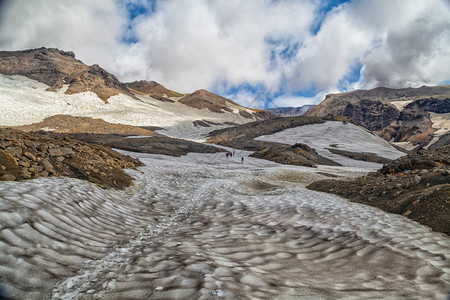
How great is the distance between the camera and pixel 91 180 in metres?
7.86

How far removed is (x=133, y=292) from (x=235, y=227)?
3.46 meters

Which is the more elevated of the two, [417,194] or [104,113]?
[104,113]

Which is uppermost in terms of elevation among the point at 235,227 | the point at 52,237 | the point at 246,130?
the point at 246,130

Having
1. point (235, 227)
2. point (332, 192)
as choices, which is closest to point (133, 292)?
point (235, 227)

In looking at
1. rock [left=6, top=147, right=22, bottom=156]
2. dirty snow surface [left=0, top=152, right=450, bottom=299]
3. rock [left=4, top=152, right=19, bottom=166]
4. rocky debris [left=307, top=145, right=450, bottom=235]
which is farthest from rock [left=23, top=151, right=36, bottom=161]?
rocky debris [left=307, top=145, right=450, bottom=235]

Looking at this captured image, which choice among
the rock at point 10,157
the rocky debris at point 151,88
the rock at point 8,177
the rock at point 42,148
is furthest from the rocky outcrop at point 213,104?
the rock at point 8,177

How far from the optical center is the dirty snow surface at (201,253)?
238 cm

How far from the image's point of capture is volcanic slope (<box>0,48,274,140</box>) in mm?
69875

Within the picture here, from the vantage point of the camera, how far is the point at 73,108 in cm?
7794

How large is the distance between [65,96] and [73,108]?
402 inches

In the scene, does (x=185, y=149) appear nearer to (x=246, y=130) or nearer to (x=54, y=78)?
(x=246, y=130)

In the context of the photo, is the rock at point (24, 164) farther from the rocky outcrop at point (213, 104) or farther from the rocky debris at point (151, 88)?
the rocky debris at point (151, 88)

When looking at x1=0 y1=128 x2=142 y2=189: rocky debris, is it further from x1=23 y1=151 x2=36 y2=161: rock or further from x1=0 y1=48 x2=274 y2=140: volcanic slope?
x1=0 y1=48 x2=274 y2=140: volcanic slope

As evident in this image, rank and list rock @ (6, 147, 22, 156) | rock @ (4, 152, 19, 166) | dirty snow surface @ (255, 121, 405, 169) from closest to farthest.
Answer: rock @ (4, 152, 19, 166), rock @ (6, 147, 22, 156), dirty snow surface @ (255, 121, 405, 169)
